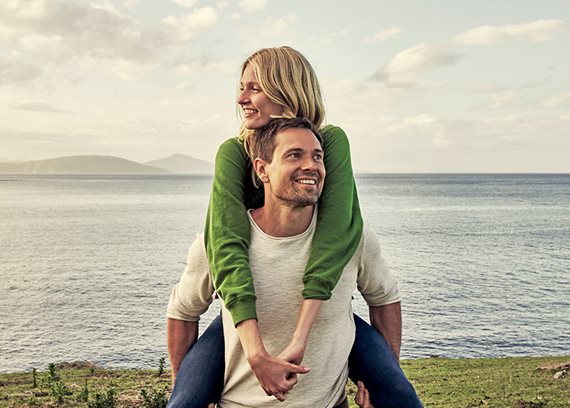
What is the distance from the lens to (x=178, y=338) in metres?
3.08

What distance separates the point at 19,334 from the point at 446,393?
2084 cm

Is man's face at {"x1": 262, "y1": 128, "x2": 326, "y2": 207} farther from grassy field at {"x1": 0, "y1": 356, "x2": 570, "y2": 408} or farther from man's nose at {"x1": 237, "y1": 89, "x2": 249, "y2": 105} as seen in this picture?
grassy field at {"x1": 0, "y1": 356, "x2": 570, "y2": 408}

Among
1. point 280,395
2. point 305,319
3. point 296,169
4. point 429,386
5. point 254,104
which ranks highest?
point 254,104

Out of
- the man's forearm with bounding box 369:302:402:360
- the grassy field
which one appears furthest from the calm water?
the man's forearm with bounding box 369:302:402:360

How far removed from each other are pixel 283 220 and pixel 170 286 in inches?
1405

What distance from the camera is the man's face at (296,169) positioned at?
2.67 metres

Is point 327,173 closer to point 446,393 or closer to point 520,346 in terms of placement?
point 446,393

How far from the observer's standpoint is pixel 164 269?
45.5 meters

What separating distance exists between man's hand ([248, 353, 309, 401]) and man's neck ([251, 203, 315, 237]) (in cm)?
51

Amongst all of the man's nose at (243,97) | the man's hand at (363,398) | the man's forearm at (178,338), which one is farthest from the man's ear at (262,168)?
the man's hand at (363,398)

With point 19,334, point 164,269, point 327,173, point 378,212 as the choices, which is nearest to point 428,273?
point 164,269

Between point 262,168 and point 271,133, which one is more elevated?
point 271,133

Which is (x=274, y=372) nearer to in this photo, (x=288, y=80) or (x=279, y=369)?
(x=279, y=369)

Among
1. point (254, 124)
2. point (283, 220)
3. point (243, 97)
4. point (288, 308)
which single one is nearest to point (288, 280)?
point (288, 308)
